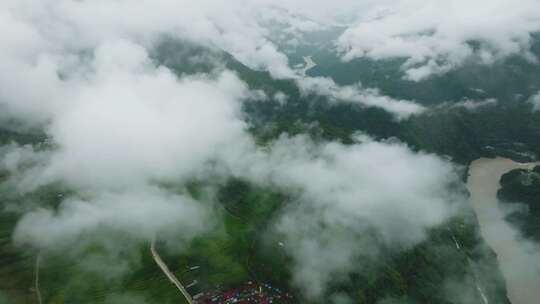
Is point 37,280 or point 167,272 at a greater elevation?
point 37,280

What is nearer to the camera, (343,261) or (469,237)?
(343,261)

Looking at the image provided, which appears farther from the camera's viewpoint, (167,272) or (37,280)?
(167,272)

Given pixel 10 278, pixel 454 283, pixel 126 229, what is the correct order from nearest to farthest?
1. pixel 10 278
2. pixel 454 283
3. pixel 126 229

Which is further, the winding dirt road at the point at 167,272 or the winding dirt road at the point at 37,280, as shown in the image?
the winding dirt road at the point at 167,272

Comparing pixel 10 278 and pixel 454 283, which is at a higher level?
pixel 10 278

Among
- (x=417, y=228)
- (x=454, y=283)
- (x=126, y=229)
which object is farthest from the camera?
(x=417, y=228)

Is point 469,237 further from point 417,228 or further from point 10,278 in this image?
point 10,278

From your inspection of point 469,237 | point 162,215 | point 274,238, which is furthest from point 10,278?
point 469,237

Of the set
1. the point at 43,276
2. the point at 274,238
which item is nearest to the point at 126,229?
the point at 43,276

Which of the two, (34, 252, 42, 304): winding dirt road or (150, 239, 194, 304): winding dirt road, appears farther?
(150, 239, 194, 304): winding dirt road
